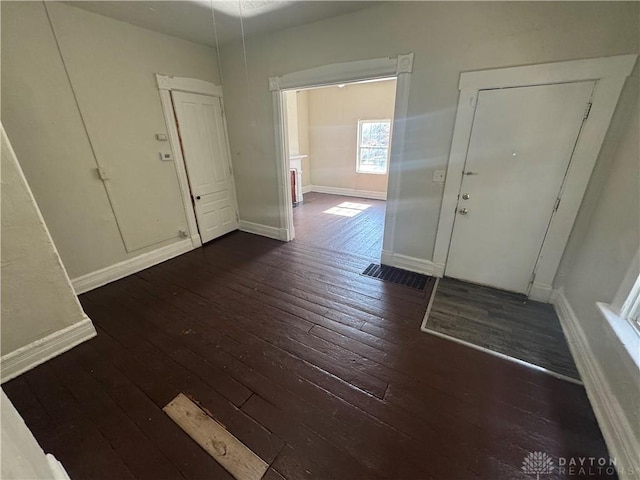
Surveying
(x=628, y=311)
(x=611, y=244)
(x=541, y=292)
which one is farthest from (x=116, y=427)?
(x=541, y=292)

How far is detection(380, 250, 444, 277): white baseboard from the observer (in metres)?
2.95

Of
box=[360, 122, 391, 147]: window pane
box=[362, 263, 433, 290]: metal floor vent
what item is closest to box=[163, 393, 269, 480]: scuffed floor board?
box=[362, 263, 433, 290]: metal floor vent

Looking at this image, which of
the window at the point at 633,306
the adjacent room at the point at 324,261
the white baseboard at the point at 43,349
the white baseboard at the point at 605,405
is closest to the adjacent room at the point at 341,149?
the adjacent room at the point at 324,261

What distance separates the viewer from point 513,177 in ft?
7.75

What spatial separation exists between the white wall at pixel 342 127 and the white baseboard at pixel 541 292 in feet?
15.3

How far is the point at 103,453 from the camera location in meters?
1.36

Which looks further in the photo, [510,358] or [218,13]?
[218,13]

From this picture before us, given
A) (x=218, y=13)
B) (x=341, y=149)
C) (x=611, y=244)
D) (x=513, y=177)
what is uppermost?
(x=218, y=13)

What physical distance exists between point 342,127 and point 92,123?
5.53 metres

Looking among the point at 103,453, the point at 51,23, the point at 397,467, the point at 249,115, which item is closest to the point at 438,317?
the point at 397,467

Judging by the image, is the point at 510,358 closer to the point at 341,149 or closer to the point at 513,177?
the point at 513,177

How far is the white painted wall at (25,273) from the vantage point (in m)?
1.63

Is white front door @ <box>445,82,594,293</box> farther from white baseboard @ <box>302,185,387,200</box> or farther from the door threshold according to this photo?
white baseboard @ <box>302,185,387,200</box>

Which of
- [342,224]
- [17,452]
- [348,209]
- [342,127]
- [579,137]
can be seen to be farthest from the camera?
[342,127]
